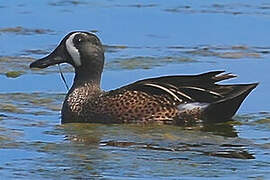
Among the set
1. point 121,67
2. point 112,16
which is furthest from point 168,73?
point 112,16

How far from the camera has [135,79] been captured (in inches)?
489

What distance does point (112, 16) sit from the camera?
636 inches

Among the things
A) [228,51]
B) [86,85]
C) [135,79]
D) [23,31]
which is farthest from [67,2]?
[86,85]

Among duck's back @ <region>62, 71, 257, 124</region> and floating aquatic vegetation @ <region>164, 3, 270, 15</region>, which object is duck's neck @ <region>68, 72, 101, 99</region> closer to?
duck's back @ <region>62, 71, 257, 124</region>

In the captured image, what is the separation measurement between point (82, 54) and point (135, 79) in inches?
46.3

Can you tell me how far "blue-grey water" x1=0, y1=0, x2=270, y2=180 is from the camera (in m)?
8.86

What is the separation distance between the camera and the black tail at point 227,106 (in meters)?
10.9

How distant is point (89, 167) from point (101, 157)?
1.36ft

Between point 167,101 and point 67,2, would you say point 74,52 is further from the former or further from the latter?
point 67,2

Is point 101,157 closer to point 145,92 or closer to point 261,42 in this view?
point 145,92

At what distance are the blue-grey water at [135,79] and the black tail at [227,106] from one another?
0.12 meters

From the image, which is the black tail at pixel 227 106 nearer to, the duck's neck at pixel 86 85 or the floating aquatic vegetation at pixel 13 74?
the duck's neck at pixel 86 85

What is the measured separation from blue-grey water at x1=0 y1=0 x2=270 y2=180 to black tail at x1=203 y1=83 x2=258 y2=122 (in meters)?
0.12

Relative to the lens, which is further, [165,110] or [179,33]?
[179,33]
